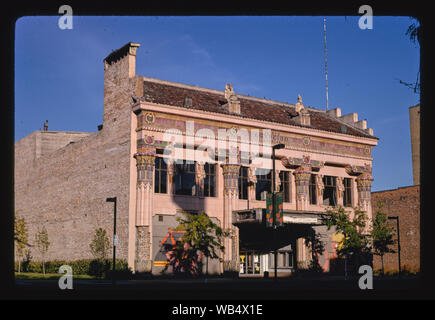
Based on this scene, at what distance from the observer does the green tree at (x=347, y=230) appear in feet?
142

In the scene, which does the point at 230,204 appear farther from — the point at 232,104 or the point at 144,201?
the point at 232,104

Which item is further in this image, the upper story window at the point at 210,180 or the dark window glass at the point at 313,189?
the dark window glass at the point at 313,189

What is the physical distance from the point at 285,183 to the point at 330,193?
5324mm

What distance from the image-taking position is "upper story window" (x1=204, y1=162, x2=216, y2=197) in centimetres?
4125

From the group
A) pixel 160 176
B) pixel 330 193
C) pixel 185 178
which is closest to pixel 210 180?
pixel 185 178

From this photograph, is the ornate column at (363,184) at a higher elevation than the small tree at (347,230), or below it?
higher

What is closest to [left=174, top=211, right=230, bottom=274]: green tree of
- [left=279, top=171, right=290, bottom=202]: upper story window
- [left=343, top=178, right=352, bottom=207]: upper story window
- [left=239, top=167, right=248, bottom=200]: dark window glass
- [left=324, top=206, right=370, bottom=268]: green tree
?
[left=239, top=167, right=248, bottom=200]: dark window glass

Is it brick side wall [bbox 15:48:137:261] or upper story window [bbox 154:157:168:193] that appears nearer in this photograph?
upper story window [bbox 154:157:168:193]

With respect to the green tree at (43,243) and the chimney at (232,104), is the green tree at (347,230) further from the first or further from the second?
the green tree at (43,243)

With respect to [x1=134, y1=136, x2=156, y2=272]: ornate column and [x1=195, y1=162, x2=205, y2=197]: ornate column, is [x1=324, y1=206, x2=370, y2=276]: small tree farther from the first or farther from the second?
[x1=134, y1=136, x2=156, y2=272]: ornate column

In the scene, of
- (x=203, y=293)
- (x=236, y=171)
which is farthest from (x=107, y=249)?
(x=203, y=293)

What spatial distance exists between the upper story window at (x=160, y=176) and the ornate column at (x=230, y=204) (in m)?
5.17

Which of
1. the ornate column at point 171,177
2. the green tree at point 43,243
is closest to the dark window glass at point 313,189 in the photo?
the ornate column at point 171,177

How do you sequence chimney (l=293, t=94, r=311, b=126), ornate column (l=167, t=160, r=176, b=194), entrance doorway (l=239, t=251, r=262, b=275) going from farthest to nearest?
chimney (l=293, t=94, r=311, b=126)
entrance doorway (l=239, t=251, r=262, b=275)
ornate column (l=167, t=160, r=176, b=194)
